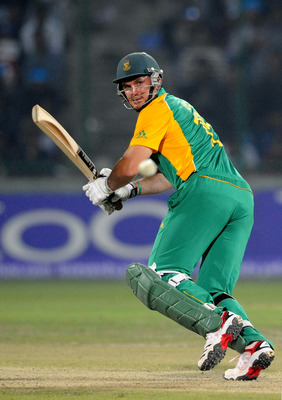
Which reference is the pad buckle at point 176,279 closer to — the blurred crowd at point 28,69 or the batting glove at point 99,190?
the batting glove at point 99,190

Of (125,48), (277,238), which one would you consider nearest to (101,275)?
(277,238)

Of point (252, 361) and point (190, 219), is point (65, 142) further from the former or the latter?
point (252, 361)

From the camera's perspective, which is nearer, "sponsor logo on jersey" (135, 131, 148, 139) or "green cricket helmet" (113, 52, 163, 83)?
"sponsor logo on jersey" (135, 131, 148, 139)

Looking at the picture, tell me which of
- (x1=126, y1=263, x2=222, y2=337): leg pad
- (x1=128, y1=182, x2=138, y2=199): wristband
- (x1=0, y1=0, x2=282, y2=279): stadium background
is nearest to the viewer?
(x1=126, y1=263, x2=222, y2=337): leg pad

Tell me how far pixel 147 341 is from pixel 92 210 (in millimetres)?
5144

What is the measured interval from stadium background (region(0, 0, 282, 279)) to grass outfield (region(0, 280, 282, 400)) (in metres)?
0.87

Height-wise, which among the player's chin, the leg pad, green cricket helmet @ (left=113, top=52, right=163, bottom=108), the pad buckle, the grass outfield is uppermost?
green cricket helmet @ (left=113, top=52, right=163, bottom=108)

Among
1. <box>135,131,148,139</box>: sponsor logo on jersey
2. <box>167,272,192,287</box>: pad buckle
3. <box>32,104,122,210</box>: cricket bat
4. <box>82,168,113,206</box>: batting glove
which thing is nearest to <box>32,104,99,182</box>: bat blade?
<box>32,104,122,210</box>: cricket bat

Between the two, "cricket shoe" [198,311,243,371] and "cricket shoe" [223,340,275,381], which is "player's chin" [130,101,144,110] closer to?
"cricket shoe" [198,311,243,371]

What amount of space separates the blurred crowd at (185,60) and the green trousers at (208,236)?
7542 mm

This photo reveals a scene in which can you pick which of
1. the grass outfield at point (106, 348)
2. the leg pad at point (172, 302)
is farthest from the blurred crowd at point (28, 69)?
the leg pad at point (172, 302)

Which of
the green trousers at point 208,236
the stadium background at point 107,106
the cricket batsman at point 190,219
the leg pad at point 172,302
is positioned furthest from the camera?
the stadium background at point 107,106

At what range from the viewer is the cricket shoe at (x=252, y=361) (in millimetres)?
4801

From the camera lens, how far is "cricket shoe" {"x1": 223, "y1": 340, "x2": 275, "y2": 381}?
4.80 meters
